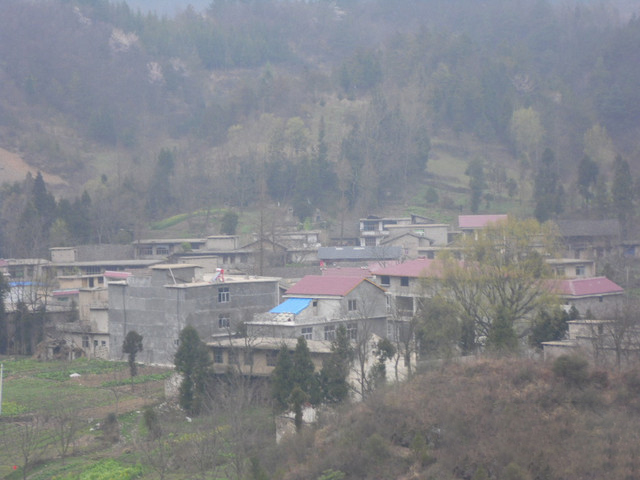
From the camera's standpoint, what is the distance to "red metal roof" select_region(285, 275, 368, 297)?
21.8 metres

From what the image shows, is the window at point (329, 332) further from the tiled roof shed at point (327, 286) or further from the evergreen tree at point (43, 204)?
the evergreen tree at point (43, 204)

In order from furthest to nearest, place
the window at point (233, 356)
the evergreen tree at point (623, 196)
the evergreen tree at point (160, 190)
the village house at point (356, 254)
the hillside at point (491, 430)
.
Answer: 1. the evergreen tree at point (160, 190)
2. the evergreen tree at point (623, 196)
3. the village house at point (356, 254)
4. the window at point (233, 356)
5. the hillside at point (491, 430)

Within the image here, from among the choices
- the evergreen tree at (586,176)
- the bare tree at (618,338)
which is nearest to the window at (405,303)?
the bare tree at (618,338)

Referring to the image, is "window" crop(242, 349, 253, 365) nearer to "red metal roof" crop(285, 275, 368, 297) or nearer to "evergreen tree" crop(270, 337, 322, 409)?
"evergreen tree" crop(270, 337, 322, 409)

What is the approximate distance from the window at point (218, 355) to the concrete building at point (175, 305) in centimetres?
120

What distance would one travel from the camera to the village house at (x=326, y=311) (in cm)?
2083

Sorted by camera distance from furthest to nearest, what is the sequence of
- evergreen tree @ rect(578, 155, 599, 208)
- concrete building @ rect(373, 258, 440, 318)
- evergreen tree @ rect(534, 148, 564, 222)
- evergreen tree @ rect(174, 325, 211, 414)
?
evergreen tree @ rect(578, 155, 599, 208)
evergreen tree @ rect(534, 148, 564, 222)
concrete building @ rect(373, 258, 440, 318)
evergreen tree @ rect(174, 325, 211, 414)

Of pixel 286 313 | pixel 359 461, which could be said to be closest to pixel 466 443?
pixel 359 461

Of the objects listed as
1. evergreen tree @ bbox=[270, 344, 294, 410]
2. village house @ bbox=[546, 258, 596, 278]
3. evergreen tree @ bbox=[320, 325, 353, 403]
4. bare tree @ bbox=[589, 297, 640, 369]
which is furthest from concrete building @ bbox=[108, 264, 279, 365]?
village house @ bbox=[546, 258, 596, 278]

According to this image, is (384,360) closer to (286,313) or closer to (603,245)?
(286,313)

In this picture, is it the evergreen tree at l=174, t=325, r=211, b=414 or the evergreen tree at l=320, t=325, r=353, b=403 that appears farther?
the evergreen tree at l=174, t=325, r=211, b=414

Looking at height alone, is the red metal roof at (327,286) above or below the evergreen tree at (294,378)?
above

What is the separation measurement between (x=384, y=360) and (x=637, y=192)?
2125 cm

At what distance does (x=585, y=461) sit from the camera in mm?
10930
